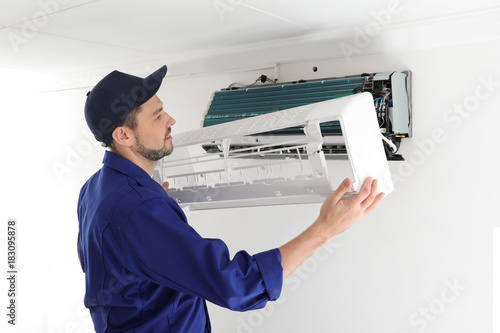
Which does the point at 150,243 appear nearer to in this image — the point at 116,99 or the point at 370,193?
the point at 116,99

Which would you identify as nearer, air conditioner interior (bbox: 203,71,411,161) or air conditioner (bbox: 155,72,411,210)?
air conditioner (bbox: 155,72,411,210)

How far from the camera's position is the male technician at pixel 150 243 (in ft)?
4.14

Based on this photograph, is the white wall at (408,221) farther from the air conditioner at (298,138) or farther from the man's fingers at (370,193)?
the man's fingers at (370,193)

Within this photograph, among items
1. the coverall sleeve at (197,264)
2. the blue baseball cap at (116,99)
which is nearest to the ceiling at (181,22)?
the blue baseball cap at (116,99)

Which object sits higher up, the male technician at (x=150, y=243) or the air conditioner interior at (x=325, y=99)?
the air conditioner interior at (x=325, y=99)

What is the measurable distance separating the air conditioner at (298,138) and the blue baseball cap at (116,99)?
26cm

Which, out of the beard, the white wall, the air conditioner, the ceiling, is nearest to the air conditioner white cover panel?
the air conditioner

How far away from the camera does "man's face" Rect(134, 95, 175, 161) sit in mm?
1567

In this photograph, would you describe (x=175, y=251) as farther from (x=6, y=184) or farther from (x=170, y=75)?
(x=6, y=184)

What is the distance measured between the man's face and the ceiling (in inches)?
15.4

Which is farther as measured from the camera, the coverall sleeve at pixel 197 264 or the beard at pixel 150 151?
the beard at pixel 150 151

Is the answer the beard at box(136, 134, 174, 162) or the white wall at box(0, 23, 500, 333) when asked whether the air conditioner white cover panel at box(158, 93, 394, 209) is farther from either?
the white wall at box(0, 23, 500, 333)

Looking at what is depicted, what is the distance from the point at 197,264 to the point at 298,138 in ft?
3.11

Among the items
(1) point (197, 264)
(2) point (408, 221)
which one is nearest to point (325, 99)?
(2) point (408, 221)
